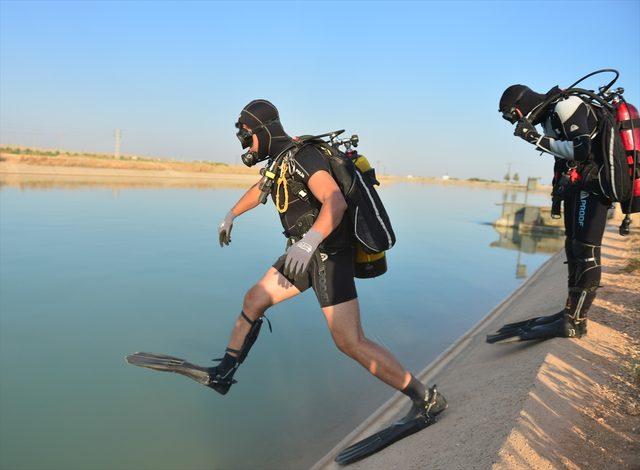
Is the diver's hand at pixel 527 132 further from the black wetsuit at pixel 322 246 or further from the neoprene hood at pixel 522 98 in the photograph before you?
the black wetsuit at pixel 322 246

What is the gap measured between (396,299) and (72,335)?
5302 mm

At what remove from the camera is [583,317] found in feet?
12.3

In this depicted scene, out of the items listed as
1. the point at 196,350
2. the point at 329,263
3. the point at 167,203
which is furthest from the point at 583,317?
the point at 167,203

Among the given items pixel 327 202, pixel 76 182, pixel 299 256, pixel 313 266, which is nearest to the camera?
pixel 299 256

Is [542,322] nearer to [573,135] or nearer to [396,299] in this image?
[573,135]

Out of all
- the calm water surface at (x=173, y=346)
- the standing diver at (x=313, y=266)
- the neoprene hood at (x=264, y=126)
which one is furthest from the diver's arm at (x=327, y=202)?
the calm water surface at (x=173, y=346)

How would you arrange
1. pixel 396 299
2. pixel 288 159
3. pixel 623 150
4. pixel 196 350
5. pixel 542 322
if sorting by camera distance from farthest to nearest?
1. pixel 396 299
2. pixel 196 350
3. pixel 542 322
4. pixel 623 150
5. pixel 288 159

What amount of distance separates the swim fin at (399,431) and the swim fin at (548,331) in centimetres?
129

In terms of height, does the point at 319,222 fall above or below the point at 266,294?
above

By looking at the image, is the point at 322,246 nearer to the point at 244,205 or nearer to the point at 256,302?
the point at 256,302

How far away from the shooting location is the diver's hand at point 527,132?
3434mm

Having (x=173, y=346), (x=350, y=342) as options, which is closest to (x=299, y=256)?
(x=350, y=342)

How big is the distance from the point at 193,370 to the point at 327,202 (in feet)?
5.80

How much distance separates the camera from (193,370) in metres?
3.39
